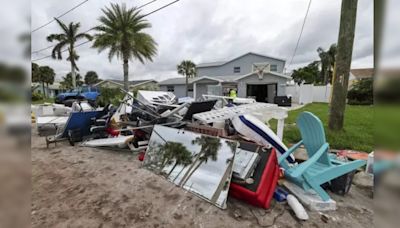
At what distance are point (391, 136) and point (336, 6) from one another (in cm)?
592

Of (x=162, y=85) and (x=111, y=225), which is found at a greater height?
(x=162, y=85)

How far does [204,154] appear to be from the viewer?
300cm

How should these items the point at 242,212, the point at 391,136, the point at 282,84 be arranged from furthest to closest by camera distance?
the point at 282,84
the point at 242,212
the point at 391,136

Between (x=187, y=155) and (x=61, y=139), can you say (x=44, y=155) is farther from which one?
(x=187, y=155)

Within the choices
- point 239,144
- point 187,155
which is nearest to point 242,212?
point 239,144

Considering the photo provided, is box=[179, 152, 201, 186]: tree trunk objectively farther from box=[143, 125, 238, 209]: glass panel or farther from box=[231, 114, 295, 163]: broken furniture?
box=[231, 114, 295, 163]: broken furniture

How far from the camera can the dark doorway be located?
18.8 meters

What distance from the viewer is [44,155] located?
13.8 ft

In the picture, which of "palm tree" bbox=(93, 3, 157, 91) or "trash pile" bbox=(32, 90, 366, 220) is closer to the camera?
"trash pile" bbox=(32, 90, 366, 220)

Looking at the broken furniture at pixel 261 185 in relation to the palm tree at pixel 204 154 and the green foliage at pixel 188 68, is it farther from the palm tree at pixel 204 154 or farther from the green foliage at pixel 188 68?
the green foliage at pixel 188 68

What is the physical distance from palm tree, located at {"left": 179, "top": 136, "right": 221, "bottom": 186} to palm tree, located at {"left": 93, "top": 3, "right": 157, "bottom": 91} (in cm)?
1216

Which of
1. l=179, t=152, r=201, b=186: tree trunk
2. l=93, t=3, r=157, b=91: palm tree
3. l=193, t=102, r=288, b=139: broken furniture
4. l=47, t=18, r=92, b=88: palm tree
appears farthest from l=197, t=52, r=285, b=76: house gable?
l=179, t=152, r=201, b=186: tree trunk

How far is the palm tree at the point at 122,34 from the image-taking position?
14070 millimetres

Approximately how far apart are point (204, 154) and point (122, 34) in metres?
13.9
